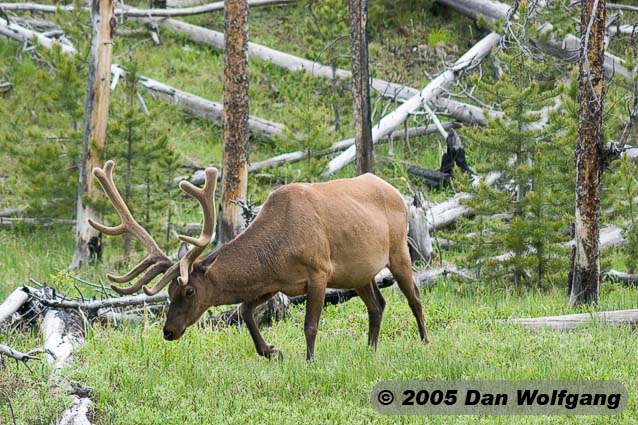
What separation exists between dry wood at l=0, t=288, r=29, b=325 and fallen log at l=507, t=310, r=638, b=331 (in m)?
5.15

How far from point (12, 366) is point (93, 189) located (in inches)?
341

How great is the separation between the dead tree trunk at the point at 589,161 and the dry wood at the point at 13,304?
6.16 meters

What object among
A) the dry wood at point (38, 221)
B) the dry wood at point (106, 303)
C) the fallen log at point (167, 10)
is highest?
the dry wood at point (106, 303)

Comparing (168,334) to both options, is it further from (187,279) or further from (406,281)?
(406,281)

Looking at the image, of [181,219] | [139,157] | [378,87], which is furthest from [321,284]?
[378,87]

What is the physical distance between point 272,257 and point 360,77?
7.19m

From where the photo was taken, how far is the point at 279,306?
479 inches

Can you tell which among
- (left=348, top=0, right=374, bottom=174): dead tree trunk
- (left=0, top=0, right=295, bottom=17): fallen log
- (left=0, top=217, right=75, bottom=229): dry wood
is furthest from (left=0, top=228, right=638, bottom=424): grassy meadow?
(left=0, top=0, right=295, bottom=17): fallen log

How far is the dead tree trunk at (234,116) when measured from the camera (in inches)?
610

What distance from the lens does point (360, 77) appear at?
16453mm

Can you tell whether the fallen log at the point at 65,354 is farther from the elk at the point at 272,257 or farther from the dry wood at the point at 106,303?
the elk at the point at 272,257

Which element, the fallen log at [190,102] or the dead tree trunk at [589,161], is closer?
the dead tree trunk at [589,161]

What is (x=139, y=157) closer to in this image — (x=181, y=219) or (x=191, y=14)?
(x=181, y=219)

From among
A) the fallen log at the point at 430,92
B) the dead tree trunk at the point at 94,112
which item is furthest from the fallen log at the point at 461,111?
the dead tree trunk at the point at 94,112
